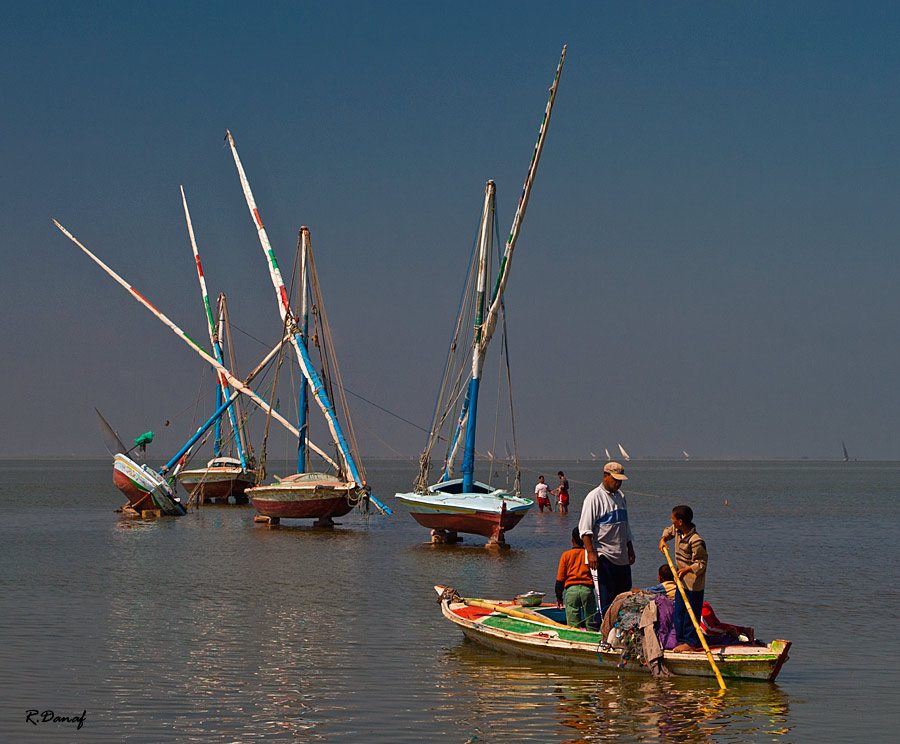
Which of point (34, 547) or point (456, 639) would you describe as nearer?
point (456, 639)

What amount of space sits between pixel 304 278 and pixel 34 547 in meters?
17.0

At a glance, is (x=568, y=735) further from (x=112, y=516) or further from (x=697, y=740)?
(x=112, y=516)

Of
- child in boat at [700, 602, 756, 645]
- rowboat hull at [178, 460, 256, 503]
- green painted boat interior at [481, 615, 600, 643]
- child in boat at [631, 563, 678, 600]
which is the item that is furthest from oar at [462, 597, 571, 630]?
Answer: rowboat hull at [178, 460, 256, 503]

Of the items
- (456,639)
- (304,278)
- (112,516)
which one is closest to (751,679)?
(456,639)

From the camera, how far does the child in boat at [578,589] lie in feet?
51.6

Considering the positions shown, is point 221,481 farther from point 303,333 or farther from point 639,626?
point 639,626

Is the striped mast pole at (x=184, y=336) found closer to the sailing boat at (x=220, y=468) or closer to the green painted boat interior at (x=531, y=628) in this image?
the sailing boat at (x=220, y=468)

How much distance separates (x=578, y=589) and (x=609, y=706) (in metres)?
2.39

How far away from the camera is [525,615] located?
16703 millimetres

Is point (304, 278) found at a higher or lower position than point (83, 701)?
higher

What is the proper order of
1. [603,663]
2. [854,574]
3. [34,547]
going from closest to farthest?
[603,663] < [854,574] < [34,547]

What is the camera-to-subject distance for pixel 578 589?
51.7 feet

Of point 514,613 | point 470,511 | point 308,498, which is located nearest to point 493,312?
point 470,511

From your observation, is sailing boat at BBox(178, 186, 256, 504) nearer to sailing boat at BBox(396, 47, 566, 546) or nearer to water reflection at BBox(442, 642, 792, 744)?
sailing boat at BBox(396, 47, 566, 546)
